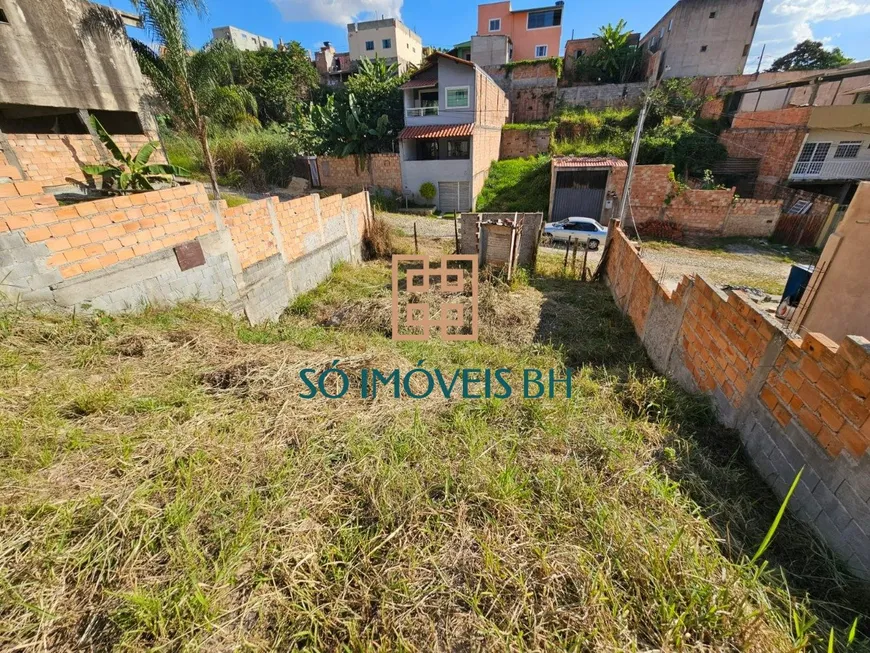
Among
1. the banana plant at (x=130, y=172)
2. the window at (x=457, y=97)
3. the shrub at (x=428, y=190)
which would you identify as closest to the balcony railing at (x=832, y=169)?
the window at (x=457, y=97)

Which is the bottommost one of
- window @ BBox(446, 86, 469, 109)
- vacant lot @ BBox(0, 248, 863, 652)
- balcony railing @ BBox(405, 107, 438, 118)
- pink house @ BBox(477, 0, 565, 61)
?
vacant lot @ BBox(0, 248, 863, 652)

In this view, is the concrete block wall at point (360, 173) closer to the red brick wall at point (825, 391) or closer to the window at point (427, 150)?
the window at point (427, 150)

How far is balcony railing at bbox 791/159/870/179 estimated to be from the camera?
50.9ft

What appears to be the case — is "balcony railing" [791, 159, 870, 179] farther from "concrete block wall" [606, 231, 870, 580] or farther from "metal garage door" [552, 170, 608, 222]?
"concrete block wall" [606, 231, 870, 580]

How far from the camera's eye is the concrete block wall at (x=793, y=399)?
72.6 inches

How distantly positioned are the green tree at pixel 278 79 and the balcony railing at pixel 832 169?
2888 centimetres

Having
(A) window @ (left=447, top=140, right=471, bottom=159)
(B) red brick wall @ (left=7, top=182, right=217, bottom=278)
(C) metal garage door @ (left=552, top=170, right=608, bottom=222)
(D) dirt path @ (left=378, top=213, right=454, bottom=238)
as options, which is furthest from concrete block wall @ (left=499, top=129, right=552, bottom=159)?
(B) red brick wall @ (left=7, top=182, right=217, bottom=278)

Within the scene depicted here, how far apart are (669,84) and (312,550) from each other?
26852 mm

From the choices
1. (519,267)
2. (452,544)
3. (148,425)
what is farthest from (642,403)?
(519,267)

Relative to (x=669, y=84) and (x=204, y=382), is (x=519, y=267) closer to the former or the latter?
(x=204, y=382)

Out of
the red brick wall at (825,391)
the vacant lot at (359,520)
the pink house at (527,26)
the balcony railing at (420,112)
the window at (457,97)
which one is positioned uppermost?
the pink house at (527,26)

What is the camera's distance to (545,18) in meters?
27.6

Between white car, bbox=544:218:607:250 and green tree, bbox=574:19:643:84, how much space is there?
62.6 ft

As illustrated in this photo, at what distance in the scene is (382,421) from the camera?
2.69m
